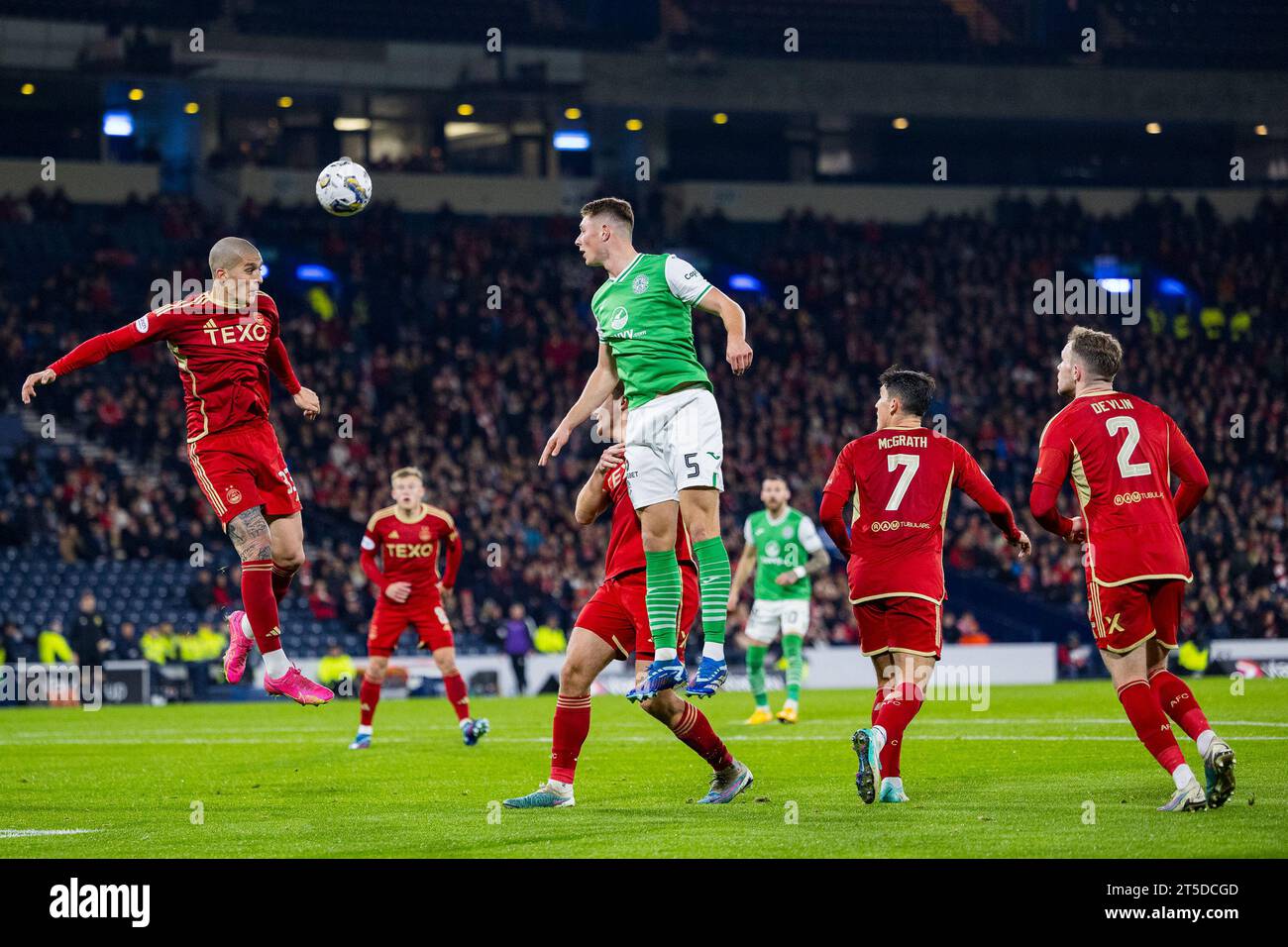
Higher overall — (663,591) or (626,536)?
(626,536)

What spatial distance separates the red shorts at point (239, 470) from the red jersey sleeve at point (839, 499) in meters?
3.43

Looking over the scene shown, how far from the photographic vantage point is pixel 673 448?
10000 mm

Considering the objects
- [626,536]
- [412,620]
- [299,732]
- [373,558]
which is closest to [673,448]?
[626,536]

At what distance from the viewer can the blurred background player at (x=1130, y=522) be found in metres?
9.88

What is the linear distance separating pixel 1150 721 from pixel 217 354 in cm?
621

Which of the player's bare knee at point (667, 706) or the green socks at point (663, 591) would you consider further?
the player's bare knee at point (667, 706)

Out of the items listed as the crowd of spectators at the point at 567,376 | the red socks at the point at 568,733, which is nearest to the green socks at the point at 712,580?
the red socks at the point at 568,733

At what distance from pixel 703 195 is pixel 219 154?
42.4 ft

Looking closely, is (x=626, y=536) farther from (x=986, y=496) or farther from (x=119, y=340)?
(x=119, y=340)

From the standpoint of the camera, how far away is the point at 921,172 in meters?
48.7

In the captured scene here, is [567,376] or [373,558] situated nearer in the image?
[373,558]

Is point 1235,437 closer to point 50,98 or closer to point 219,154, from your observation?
point 219,154
